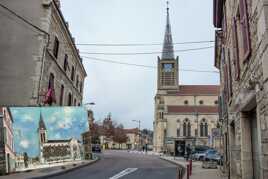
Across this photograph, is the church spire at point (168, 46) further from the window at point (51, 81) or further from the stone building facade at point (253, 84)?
the stone building facade at point (253, 84)

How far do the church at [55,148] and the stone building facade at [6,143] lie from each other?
151 cm

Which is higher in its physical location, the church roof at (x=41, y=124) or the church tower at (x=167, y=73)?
the church tower at (x=167, y=73)

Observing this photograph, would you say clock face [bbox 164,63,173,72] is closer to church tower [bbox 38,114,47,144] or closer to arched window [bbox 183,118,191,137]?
arched window [bbox 183,118,191,137]

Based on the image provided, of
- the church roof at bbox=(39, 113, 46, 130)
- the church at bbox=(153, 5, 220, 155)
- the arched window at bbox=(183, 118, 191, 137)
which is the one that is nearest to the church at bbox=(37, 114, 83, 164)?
the church roof at bbox=(39, 113, 46, 130)

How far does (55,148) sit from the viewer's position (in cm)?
1730

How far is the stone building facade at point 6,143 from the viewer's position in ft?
48.4

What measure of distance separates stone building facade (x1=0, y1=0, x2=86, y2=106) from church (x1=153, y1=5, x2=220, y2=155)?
196ft

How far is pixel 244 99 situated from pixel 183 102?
8091cm

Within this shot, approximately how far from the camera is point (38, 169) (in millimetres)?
16719

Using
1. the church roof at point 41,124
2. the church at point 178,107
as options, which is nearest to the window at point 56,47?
the church roof at point 41,124

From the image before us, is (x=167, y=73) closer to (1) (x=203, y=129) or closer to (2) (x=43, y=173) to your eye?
(1) (x=203, y=129)

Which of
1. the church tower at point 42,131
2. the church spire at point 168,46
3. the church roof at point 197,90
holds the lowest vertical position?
the church tower at point 42,131

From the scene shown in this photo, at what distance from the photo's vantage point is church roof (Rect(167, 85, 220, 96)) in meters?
91.1

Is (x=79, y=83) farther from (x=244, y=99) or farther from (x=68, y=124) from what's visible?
(x=244, y=99)
